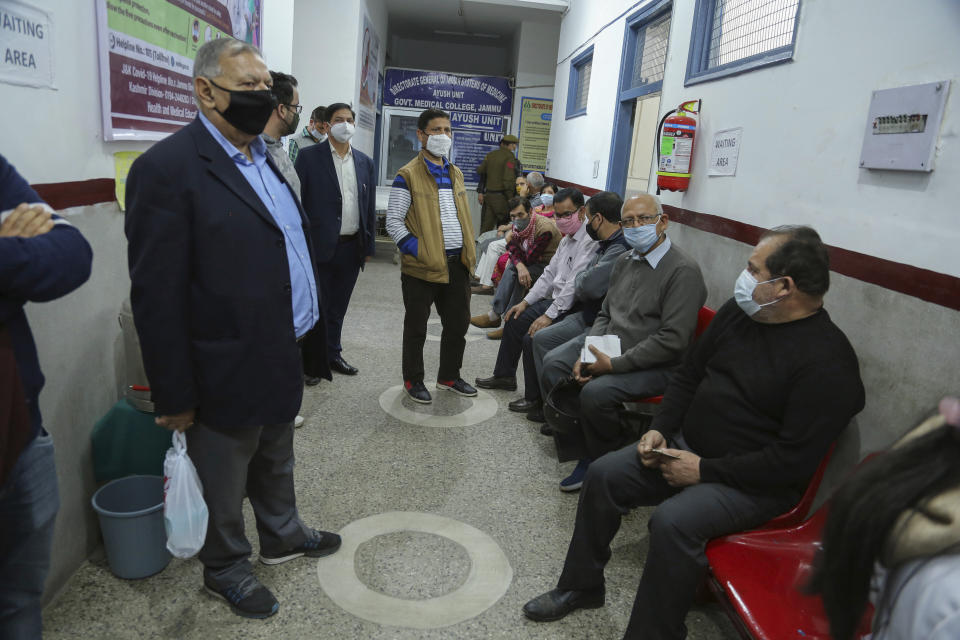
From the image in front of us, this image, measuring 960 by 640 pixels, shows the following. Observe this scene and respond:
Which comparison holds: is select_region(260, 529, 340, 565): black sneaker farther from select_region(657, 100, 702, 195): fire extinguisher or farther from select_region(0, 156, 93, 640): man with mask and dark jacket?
select_region(657, 100, 702, 195): fire extinguisher

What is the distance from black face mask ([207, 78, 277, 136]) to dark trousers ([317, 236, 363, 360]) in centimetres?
194

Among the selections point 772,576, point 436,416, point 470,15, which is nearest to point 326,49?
point 470,15

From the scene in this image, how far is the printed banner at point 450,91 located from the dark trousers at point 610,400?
26.5 ft

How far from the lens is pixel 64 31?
1767 millimetres

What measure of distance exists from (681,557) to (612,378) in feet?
3.41

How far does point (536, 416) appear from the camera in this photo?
3484mm

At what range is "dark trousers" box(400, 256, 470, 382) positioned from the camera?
11.1 ft

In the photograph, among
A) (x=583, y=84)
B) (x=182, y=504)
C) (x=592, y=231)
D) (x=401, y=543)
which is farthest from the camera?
(x=583, y=84)

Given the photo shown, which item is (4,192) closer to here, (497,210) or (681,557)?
(681,557)

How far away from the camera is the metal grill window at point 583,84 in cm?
655

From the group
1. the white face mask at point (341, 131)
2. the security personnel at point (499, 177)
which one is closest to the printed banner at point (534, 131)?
the security personnel at point (499, 177)

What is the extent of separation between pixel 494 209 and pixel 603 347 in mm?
5759

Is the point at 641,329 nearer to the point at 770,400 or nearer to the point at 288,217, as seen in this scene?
the point at 770,400

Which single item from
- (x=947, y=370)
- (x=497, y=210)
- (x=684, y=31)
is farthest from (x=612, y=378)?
(x=497, y=210)
